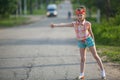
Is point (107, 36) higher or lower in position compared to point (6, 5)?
higher

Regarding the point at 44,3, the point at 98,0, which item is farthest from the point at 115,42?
the point at 44,3

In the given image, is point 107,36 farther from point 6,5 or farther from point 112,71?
point 6,5

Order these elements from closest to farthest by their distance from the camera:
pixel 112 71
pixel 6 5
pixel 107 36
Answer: pixel 112 71 → pixel 107 36 → pixel 6 5

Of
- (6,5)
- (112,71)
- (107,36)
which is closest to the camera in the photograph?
(112,71)

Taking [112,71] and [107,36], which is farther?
[107,36]

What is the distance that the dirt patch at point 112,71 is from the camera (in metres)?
10.8

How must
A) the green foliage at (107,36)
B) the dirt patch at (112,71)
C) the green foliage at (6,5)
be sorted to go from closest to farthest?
the dirt patch at (112,71) → the green foliage at (107,36) → the green foliage at (6,5)

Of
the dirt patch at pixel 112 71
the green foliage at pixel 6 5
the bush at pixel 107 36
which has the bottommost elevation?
the green foliage at pixel 6 5

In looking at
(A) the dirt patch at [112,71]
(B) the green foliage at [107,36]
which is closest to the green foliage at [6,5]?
(B) the green foliage at [107,36]

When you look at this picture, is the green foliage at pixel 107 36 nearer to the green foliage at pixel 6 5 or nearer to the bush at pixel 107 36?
the bush at pixel 107 36

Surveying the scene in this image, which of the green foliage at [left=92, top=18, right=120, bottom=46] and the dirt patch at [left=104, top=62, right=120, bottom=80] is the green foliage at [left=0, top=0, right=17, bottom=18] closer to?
the green foliage at [left=92, top=18, right=120, bottom=46]

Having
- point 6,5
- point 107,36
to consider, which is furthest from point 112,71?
point 6,5

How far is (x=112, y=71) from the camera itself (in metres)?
11.9

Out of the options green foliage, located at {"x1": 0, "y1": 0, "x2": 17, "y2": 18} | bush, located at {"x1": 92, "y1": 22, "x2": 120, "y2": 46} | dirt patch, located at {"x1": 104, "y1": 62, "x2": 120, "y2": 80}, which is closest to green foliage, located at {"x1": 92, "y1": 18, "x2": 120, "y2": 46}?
bush, located at {"x1": 92, "y1": 22, "x2": 120, "y2": 46}
